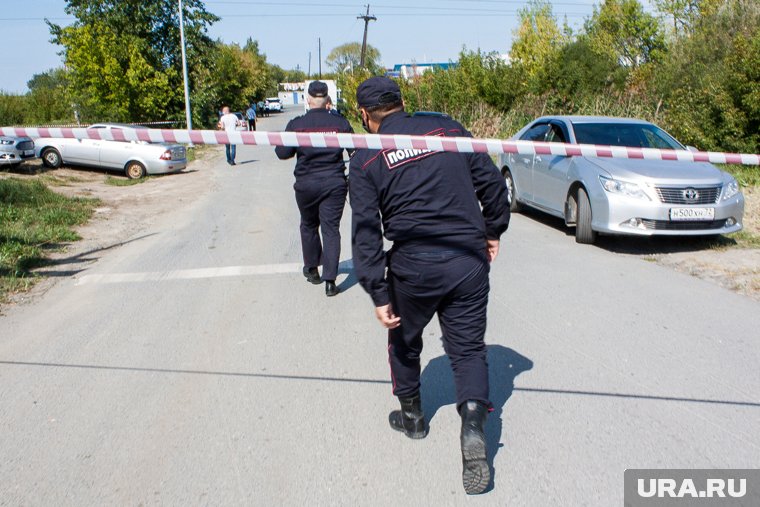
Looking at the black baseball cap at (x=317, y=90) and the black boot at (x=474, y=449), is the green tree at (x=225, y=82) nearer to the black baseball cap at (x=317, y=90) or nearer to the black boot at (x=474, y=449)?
the black baseball cap at (x=317, y=90)

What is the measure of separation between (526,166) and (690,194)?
2.96 m

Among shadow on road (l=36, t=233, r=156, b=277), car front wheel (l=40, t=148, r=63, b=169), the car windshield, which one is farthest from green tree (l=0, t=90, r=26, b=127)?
the car windshield

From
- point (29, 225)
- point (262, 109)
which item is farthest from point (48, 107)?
point (29, 225)

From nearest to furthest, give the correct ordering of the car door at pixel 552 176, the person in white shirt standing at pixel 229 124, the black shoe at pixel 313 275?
the black shoe at pixel 313 275
the car door at pixel 552 176
the person in white shirt standing at pixel 229 124

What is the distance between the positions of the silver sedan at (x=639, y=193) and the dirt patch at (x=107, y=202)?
6031 mm

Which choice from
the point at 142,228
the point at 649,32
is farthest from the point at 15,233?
the point at 649,32

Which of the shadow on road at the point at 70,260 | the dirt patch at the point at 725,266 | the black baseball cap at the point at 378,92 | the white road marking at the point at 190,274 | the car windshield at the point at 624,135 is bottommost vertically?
the shadow on road at the point at 70,260

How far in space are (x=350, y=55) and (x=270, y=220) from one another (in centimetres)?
10955

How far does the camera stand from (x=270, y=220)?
1130 centimetres

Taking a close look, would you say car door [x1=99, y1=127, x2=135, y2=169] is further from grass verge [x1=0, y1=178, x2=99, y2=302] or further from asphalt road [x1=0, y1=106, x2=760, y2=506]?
asphalt road [x1=0, y1=106, x2=760, y2=506]

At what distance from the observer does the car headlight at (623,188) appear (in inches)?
323

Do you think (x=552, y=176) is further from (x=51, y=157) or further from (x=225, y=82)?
(x=225, y=82)

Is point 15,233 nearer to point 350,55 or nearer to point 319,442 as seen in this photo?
point 319,442

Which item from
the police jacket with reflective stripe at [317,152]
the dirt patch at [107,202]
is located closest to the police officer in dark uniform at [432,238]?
the police jacket with reflective stripe at [317,152]
